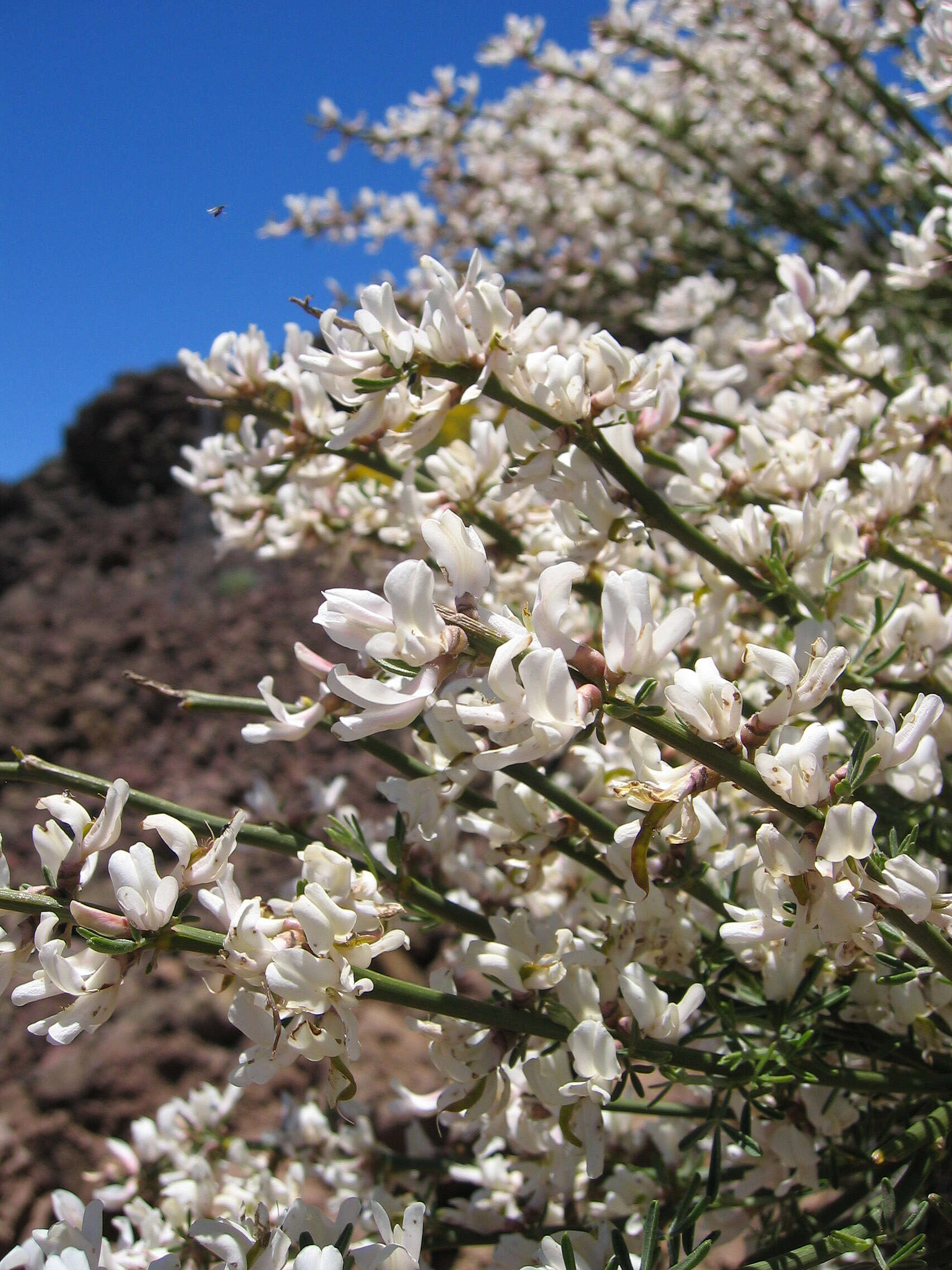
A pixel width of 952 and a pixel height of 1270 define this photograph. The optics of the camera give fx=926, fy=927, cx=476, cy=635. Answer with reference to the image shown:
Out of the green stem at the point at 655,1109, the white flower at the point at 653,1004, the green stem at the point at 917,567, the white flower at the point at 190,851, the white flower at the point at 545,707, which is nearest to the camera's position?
the white flower at the point at 545,707

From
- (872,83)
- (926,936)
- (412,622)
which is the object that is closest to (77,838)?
(412,622)

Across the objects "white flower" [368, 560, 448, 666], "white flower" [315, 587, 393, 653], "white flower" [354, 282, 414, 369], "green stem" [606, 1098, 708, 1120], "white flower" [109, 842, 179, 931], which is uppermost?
"white flower" [354, 282, 414, 369]

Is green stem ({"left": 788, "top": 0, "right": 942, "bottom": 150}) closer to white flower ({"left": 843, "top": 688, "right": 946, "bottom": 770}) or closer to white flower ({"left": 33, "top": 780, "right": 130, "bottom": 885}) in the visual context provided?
white flower ({"left": 843, "top": 688, "right": 946, "bottom": 770})

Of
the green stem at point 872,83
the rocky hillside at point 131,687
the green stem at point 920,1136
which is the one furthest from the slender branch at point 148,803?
the green stem at point 872,83

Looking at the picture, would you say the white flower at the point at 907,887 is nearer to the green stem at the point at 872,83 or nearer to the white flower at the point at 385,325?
the white flower at the point at 385,325

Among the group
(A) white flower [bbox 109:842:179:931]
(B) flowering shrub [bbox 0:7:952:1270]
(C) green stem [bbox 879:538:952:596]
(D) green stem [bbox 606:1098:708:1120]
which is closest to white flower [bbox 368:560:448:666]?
(B) flowering shrub [bbox 0:7:952:1270]

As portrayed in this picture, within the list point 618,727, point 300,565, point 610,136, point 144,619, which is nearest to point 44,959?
point 618,727
